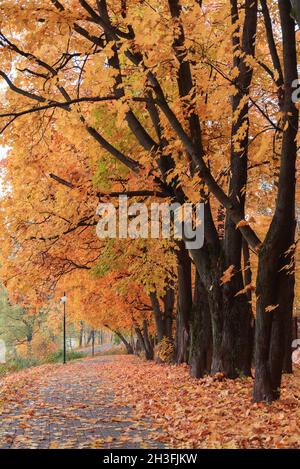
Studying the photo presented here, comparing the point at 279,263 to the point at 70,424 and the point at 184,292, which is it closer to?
the point at 70,424

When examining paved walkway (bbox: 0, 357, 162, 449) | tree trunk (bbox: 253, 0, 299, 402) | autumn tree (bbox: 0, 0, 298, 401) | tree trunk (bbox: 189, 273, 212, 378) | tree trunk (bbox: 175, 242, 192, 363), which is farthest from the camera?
tree trunk (bbox: 175, 242, 192, 363)

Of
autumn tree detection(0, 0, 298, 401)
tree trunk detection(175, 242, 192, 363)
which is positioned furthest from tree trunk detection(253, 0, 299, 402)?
tree trunk detection(175, 242, 192, 363)

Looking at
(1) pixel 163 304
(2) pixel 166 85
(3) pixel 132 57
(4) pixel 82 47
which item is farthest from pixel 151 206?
(1) pixel 163 304

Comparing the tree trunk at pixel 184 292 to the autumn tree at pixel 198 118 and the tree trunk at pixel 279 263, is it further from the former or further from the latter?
the tree trunk at pixel 279 263

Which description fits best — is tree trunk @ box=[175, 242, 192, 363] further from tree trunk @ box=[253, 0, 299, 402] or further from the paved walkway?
tree trunk @ box=[253, 0, 299, 402]

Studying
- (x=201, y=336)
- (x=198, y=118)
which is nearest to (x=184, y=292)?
(x=201, y=336)

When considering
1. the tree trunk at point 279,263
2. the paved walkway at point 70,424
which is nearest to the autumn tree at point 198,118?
the tree trunk at point 279,263

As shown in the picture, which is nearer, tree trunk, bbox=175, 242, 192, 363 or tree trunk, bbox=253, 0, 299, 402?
tree trunk, bbox=253, 0, 299, 402

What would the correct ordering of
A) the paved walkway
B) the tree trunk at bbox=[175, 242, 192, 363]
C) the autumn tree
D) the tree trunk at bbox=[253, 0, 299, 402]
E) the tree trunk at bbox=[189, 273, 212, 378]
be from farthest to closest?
the tree trunk at bbox=[175, 242, 192, 363]
the tree trunk at bbox=[189, 273, 212, 378]
the autumn tree
the tree trunk at bbox=[253, 0, 299, 402]
the paved walkway

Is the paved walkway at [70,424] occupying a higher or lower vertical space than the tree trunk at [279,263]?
lower

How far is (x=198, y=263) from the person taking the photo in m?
12.8

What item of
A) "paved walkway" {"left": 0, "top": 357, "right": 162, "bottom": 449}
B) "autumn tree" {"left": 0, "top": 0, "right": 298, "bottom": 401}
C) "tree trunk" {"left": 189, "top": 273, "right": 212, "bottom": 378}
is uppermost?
"autumn tree" {"left": 0, "top": 0, "right": 298, "bottom": 401}

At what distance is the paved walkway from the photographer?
7.48 meters

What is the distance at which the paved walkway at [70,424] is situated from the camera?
24.6 feet
